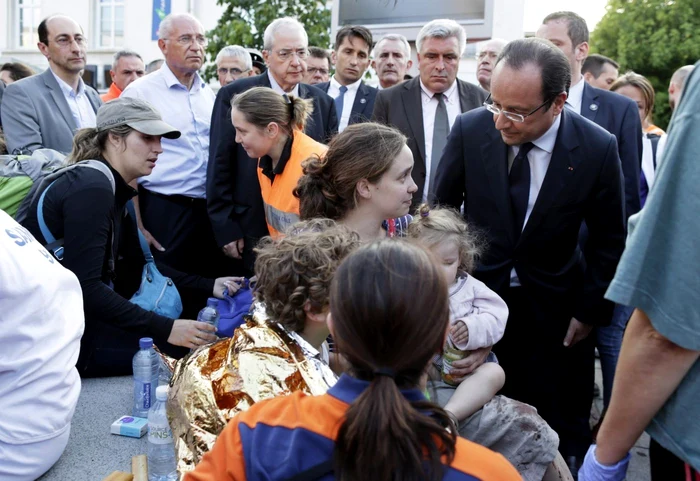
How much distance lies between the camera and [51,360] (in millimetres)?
2463

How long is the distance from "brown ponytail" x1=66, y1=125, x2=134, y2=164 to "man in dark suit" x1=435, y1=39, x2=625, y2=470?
1569 millimetres

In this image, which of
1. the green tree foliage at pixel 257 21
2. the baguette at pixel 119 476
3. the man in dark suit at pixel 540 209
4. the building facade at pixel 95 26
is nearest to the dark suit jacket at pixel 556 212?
the man in dark suit at pixel 540 209

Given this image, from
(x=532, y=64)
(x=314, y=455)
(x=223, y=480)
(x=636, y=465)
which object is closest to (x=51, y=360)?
(x=223, y=480)

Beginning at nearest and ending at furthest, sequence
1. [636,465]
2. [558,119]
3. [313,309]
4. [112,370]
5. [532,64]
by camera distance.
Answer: [313,309] → [532,64] → [558,119] → [112,370] → [636,465]

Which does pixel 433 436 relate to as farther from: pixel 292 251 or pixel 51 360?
pixel 51 360

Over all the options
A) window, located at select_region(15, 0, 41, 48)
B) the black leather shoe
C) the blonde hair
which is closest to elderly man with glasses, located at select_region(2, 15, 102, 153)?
the blonde hair

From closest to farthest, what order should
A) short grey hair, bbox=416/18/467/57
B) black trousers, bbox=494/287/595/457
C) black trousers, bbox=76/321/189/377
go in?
black trousers, bbox=494/287/595/457, black trousers, bbox=76/321/189/377, short grey hair, bbox=416/18/467/57

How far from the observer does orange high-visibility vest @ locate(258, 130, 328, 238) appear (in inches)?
134

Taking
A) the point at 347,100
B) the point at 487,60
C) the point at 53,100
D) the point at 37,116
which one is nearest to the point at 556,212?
the point at 347,100

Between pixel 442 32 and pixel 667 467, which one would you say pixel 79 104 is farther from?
pixel 667 467

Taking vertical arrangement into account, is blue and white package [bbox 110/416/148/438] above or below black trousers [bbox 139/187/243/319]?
below

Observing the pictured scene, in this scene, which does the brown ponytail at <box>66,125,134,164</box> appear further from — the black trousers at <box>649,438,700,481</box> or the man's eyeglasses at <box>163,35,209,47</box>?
the black trousers at <box>649,438,700,481</box>

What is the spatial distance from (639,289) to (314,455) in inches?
27.8

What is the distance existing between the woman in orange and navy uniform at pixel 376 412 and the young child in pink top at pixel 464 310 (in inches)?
48.4
